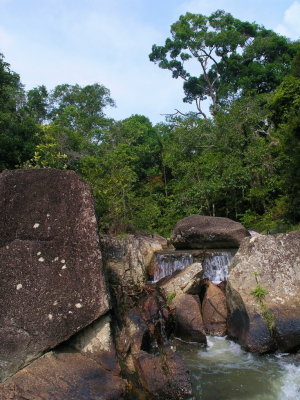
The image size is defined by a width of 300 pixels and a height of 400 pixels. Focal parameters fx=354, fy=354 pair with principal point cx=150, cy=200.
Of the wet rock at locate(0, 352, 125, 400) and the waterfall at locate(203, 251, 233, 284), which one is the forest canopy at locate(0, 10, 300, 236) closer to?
the waterfall at locate(203, 251, 233, 284)

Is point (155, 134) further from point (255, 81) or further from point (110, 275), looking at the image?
point (110, 275)

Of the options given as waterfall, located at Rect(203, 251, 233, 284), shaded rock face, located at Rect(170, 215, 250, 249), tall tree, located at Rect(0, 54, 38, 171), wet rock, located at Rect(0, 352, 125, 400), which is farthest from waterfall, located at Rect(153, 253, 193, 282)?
tall tree, located at Rect(0, 54, 38, 171)

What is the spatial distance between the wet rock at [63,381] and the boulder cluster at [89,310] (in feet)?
0.04

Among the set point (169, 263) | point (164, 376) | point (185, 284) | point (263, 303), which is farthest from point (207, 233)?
point (164, 376)

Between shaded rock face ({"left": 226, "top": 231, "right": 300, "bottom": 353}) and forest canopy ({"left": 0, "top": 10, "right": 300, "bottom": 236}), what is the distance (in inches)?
200

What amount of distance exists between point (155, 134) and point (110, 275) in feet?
83.8

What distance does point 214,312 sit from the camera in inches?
312

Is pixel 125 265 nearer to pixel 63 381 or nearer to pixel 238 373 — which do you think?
pixel 238 373

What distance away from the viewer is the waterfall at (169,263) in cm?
1196

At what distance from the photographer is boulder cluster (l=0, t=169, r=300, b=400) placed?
4.78 m

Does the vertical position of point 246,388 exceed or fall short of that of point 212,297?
it falls short

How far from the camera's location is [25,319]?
5.02 m

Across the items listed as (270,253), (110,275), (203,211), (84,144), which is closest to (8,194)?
(110,275)

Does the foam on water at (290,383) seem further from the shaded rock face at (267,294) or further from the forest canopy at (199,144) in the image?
the forest canopy at (199,144)
